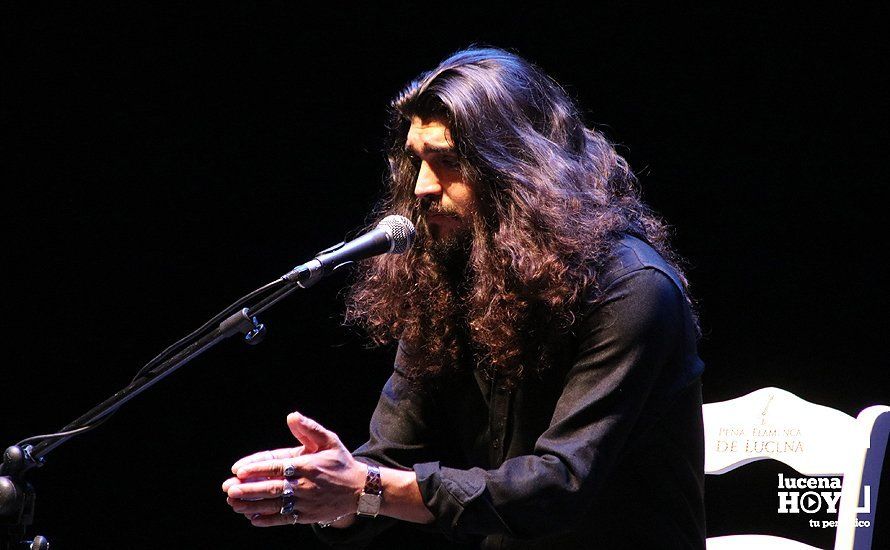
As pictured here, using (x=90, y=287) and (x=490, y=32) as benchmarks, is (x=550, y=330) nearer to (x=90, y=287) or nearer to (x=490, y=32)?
(x=490, y=32)

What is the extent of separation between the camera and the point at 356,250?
1674 mm

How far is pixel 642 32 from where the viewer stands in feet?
11.3

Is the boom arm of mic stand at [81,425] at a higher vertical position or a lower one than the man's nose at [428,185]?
lower

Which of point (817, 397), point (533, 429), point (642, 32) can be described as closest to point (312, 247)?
point (642, 32)

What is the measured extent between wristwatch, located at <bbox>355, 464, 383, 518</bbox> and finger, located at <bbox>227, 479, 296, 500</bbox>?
151 millimetres

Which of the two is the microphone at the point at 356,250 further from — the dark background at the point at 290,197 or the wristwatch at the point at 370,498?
the dark background at the point at 290,197

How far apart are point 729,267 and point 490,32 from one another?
1216 mm

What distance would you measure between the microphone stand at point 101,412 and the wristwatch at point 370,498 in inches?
13.1

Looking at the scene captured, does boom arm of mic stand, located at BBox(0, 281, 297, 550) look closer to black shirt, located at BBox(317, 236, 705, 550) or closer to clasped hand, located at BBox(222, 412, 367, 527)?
clasped hand, located at BBox(222, 412, 367, 527)

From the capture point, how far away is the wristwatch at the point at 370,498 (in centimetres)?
169

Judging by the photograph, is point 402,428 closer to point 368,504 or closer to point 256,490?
point 368,504

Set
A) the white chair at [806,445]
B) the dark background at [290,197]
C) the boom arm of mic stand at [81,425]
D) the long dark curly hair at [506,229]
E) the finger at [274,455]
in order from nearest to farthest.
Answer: the boom arm of mic stand at [81,425] → the finger at [274,455] → the long dark curly hair at [506,229] → the white chair at [806,445] → the dark background at [290,197]

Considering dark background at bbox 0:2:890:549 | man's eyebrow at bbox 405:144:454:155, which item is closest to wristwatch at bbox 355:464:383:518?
man's eyebrow at bbox 405:144:454:155

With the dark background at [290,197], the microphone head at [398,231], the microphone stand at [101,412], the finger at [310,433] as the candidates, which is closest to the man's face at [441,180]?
the microphone head at [398,231]
